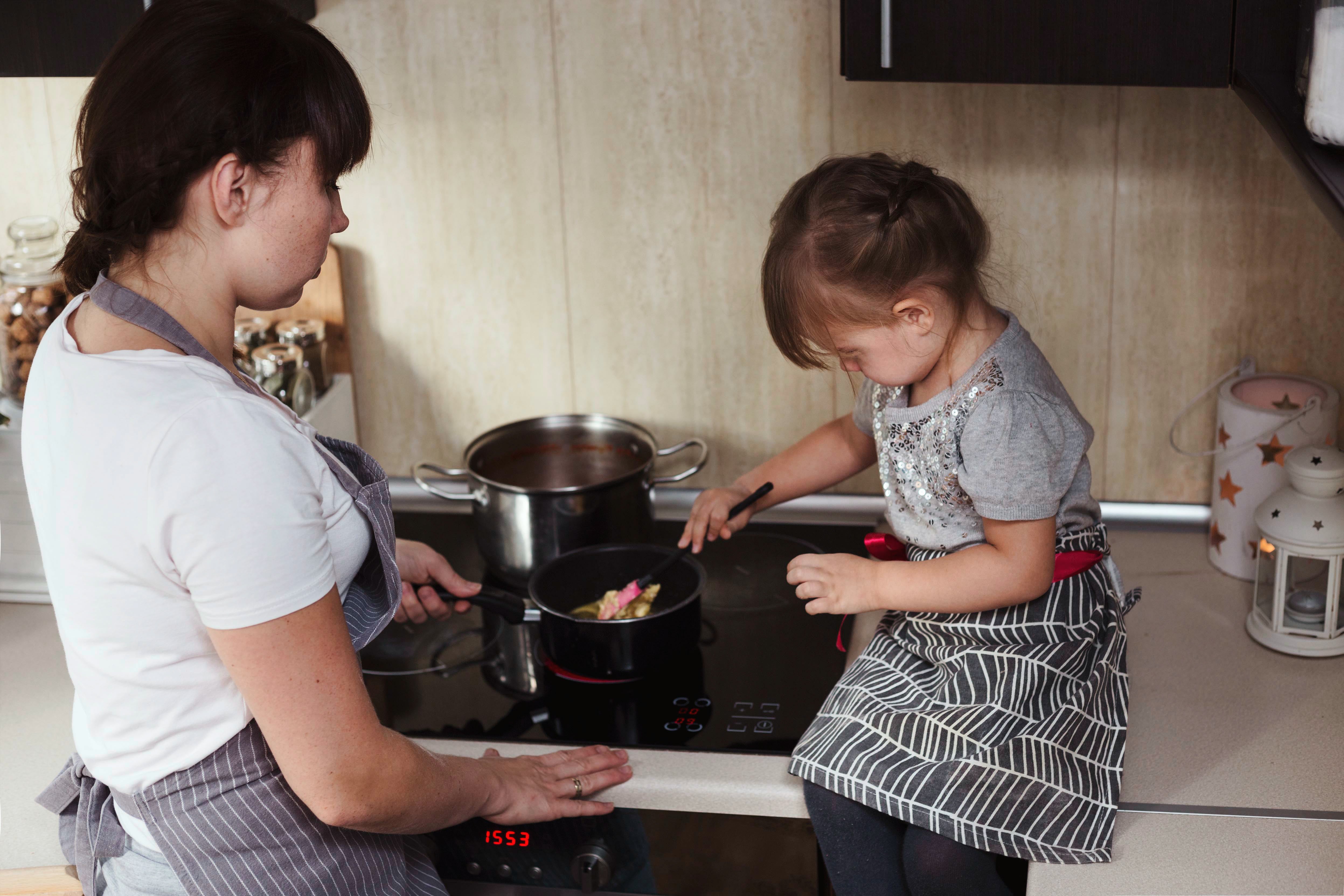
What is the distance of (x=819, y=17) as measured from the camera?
4.88 ft

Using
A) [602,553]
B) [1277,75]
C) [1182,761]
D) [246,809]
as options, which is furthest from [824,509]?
[246,809]

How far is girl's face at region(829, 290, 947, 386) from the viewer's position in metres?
1.11

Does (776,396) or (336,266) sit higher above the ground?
(336,266)

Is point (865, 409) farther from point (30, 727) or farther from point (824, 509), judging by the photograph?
point (30, 727)

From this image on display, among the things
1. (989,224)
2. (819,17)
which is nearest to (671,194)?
(819,17)

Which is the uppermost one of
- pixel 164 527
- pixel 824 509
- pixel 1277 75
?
pixel 1277 75

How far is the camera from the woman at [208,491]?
2.59ft

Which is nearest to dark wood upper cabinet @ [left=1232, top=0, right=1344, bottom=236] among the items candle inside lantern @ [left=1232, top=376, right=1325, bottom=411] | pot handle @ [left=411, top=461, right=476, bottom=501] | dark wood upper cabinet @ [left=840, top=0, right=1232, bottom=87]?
dark wood upper cabinet @ [left=840, top=0, right=1232, bottom=87]

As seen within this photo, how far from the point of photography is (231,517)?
78 centimetres

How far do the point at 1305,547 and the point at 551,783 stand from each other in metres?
0.82

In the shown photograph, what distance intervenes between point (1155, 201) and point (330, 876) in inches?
46.7

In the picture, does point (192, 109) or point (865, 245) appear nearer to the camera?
point (192, 109)

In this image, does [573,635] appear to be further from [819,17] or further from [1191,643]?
[819,17]

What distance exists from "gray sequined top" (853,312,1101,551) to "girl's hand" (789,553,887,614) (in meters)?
0.09
